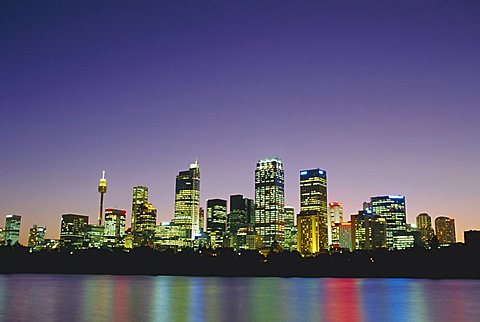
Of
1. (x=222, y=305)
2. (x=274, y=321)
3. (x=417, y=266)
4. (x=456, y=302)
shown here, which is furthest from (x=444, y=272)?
(x=274, y=321)

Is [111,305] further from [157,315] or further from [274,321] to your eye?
[274,321]

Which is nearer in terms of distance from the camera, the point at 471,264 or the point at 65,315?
the point at 65,315

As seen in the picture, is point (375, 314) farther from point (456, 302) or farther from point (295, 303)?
point (456, 302)

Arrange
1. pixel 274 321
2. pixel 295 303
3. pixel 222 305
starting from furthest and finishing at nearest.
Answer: pixel 295 303 → pixel 222 305 → pixel 274 321

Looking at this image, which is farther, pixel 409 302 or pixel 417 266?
pixel 417 266

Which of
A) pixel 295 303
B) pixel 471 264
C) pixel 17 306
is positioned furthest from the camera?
pixel 471 264

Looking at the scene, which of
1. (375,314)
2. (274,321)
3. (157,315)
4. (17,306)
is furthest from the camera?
(17,306)

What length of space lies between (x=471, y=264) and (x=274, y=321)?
6578 inches

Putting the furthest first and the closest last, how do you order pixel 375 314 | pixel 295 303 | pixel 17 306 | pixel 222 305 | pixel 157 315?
1. pixel 295 303
2. pixel 222 305
3. pixel 17 306
4. pixel 375 314
5. pixel 157 315

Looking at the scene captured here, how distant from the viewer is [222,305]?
6488cm

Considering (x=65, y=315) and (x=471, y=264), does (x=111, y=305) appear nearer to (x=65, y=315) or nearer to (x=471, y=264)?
(x=65, y=315)

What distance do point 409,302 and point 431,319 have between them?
66.7 feet

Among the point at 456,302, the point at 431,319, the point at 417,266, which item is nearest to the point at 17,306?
the point at 431,319

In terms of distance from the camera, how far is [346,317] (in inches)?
2089
